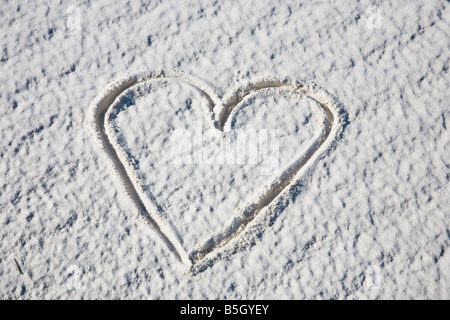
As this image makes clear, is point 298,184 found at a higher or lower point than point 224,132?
lower

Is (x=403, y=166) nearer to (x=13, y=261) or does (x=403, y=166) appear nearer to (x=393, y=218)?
(x=393, y=218)

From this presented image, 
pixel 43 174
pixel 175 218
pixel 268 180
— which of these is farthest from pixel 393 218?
pixel 43 174
